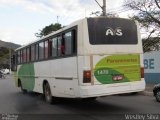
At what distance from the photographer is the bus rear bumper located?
40.2 ft

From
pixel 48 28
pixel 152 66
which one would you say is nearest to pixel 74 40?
pixel 152 66

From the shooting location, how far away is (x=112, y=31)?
13.1 metres

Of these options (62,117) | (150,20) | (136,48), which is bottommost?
(62,117)

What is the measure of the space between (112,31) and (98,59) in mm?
1203

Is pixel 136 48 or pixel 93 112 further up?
pixel 136 48

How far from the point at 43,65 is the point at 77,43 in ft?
13.5

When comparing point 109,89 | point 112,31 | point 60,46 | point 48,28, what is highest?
point 48,28

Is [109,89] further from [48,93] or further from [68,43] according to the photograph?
[48,93]

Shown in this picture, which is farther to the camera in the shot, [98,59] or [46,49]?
[46,49]

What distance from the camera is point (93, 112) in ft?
42.4

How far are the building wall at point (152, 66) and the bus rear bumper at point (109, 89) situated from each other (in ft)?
37.8

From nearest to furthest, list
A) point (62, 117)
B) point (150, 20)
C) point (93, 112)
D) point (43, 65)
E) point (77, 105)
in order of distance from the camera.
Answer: point (62, 117)
point (93, 112)
point (77, 105)
point (43, 65)
point (150, 20)

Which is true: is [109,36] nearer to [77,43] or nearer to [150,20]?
[77,43]

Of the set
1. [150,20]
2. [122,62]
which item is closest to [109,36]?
[122,62]
